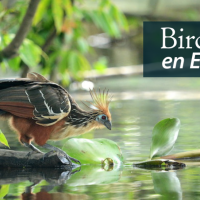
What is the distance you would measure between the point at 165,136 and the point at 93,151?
32 cm

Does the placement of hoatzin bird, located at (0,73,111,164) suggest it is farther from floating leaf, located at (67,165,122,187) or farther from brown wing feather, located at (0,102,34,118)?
floating leaf, located at (67,165,122,187)

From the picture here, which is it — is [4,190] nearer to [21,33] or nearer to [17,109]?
[17,109]

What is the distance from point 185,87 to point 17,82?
5199 mm

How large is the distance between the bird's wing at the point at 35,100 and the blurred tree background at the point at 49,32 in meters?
1.05

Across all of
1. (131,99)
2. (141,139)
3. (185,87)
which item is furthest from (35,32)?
(141,139)

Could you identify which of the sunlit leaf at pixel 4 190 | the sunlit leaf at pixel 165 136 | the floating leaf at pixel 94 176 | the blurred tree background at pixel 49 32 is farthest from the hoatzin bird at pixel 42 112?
the blurred tree background at pixel 49 32

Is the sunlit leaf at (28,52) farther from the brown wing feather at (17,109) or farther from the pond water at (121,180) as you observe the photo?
the brown wing feather at (17,109)

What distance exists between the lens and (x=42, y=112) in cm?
261

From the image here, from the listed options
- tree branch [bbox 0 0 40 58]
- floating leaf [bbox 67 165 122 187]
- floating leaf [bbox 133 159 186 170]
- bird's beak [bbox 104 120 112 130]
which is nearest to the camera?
floating leaf [bbox 67 165 122 187]

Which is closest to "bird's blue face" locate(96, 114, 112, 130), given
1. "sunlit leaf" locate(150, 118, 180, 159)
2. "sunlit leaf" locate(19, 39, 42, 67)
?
"sunlit leaf" locate(150, 118, 180, 159)

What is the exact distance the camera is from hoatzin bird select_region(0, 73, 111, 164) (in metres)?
2.61

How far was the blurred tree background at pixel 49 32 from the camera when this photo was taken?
388 cm

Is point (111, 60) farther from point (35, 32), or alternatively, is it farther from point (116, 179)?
point (116, 179)

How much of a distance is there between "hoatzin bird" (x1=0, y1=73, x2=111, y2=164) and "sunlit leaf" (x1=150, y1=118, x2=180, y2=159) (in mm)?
264
